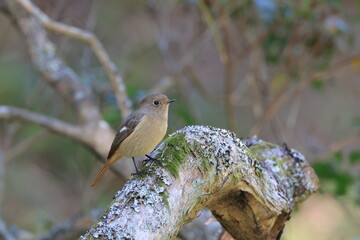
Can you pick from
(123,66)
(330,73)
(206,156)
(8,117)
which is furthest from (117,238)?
(123,66)

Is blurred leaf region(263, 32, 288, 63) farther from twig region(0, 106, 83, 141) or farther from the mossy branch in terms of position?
the mossy branch

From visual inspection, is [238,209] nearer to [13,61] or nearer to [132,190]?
[132,190]

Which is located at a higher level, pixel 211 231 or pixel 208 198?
pixel 211 231

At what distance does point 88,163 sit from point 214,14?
247cm

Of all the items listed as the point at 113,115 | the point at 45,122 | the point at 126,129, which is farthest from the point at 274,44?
the point at 126,129

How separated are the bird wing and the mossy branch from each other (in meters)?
0.72

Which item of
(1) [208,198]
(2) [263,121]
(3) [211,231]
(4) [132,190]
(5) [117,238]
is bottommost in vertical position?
(5) [117,238]

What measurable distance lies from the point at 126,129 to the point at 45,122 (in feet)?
3.47

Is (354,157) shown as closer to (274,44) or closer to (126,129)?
(274,44)

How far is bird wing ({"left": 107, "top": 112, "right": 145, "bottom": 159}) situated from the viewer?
3.48m

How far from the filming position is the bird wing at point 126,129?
3477 millimetres

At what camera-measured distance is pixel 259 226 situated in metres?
2.89

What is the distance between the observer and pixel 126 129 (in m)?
3.51

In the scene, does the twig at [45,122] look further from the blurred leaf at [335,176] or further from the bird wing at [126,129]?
the blurred leaf at [335,176]
